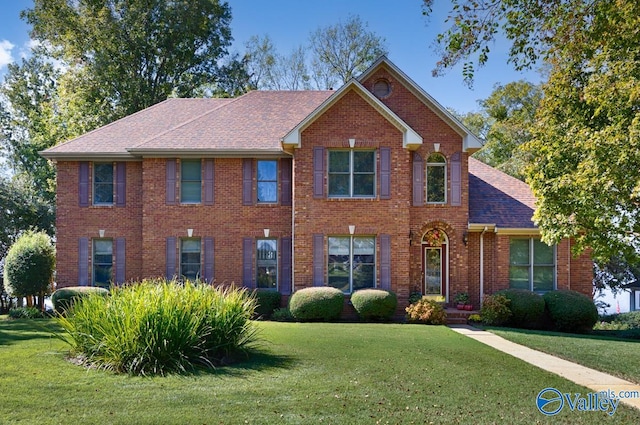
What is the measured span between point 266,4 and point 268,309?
36.5 feet

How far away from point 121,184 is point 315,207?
743 cm

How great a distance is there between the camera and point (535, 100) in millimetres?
32406

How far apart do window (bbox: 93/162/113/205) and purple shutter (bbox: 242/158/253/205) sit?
5.07m

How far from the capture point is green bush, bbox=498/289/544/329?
1764 cm

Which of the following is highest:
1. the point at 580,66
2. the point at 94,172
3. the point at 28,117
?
the point at 28,117

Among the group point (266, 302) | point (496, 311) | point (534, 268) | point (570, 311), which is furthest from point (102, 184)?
point (570, 311)

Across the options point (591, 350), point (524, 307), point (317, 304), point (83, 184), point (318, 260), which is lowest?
point (591, 350)

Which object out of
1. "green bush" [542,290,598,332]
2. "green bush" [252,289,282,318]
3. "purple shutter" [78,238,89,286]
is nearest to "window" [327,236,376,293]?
"green bush" [252,289,282,318]

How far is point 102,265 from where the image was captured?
67.0 feet

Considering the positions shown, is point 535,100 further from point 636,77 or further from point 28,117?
point 28,117

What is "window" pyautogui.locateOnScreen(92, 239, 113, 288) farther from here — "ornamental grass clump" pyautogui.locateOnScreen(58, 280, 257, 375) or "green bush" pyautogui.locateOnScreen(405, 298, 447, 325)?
"green bush" pyautogui.locateOnScreen(405, 298, 447, 325)

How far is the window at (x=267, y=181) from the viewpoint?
65.3 feet

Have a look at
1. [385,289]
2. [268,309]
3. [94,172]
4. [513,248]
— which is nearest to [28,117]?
[94,172]

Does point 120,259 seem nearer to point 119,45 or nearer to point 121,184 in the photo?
point 121,184
